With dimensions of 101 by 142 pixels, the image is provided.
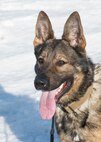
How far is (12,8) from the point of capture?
16.6 meters

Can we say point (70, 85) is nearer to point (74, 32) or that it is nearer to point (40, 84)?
point (40, 84)

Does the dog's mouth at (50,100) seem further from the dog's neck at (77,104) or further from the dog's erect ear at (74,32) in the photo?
the dog's erect ear at (74,32)

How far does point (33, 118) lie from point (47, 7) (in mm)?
9353

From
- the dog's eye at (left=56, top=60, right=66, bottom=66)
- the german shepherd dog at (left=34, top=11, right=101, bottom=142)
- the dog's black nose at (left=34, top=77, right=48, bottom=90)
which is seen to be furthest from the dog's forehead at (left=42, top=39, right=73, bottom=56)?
the dog's black nose at (left=34, top=77, right=48, bottom=90)

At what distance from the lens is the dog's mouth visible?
→ 5.40m

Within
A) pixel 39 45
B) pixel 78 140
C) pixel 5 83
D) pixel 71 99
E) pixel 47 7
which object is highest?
pixel 39 45

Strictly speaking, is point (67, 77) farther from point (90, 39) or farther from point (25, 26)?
point (25, 26)

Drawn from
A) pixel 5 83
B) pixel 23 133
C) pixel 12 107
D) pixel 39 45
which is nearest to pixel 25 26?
pixel 5 83

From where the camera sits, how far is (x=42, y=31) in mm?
6000

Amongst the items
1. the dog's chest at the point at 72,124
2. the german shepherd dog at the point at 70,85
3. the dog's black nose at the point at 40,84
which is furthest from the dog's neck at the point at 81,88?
the dog's black nose at the point at 40,84

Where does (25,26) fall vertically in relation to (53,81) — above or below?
below

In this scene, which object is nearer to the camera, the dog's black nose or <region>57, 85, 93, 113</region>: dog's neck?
the dog's black nose

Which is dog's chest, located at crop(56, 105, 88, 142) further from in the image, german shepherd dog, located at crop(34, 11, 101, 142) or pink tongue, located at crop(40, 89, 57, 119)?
pink tongue, located at crop(40, 89, 57, 119)

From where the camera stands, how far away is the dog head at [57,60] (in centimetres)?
541
